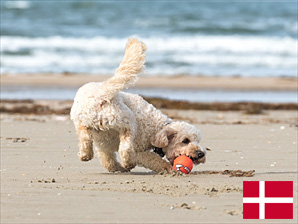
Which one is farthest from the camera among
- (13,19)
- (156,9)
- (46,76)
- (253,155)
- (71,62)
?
(156,9)

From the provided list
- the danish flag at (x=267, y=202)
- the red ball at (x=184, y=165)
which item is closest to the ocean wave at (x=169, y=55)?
the red ball at (x=184, y=165)

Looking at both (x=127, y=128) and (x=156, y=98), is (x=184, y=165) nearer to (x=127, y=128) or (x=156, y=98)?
(x=127, y=128)

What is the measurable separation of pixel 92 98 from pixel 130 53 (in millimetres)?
→ 637

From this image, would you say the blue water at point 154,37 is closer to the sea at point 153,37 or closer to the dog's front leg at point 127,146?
the sea at point 153,37

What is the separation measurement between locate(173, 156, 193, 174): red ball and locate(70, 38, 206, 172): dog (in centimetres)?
5

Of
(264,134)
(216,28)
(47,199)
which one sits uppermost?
(216,28)

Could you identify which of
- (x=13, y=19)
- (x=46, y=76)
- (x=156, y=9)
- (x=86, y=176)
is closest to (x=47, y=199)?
(x=86, y=176)

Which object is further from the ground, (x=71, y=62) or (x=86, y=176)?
(x=71, y=62)

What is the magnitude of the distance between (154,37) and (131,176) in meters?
23.4

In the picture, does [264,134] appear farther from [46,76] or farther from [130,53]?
[46,76]

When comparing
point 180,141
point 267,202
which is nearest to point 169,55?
point 180,141

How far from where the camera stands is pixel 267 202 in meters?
4.91

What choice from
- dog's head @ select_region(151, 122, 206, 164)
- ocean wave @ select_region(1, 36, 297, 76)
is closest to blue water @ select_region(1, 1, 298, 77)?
ocean wave @ select_region(1, 36, 297, 76)

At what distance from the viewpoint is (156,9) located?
1665 inches
